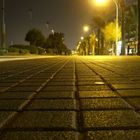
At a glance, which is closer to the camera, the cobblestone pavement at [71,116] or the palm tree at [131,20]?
the cobblestone pavement at [71,116]

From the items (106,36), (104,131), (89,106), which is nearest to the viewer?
(104,131)

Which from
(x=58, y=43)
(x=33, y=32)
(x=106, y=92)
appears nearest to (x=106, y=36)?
(x=33, y=32)

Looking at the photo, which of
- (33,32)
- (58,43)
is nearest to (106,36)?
(33,32)

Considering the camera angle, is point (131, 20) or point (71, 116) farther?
point (131, 20)

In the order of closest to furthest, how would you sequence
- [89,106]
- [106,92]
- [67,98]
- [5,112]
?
[5,112]
[89,106]
[67,98]
[106,92]

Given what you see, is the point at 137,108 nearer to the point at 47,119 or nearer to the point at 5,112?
the point at 47,119

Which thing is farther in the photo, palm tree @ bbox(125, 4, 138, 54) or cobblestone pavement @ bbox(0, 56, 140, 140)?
palm tree @ bbox(125, 4, 138, 54)

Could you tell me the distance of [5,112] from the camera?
363 cm

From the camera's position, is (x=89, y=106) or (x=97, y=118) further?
(x=89, y=106)

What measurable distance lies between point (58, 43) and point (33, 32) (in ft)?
111

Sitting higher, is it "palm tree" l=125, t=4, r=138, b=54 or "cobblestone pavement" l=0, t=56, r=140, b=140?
"palm tree" l=125, t=4, r=138, b=54

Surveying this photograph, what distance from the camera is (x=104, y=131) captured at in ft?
A: 9.09

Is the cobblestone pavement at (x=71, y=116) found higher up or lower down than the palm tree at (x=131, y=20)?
lower down

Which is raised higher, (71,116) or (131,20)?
(131,20)
